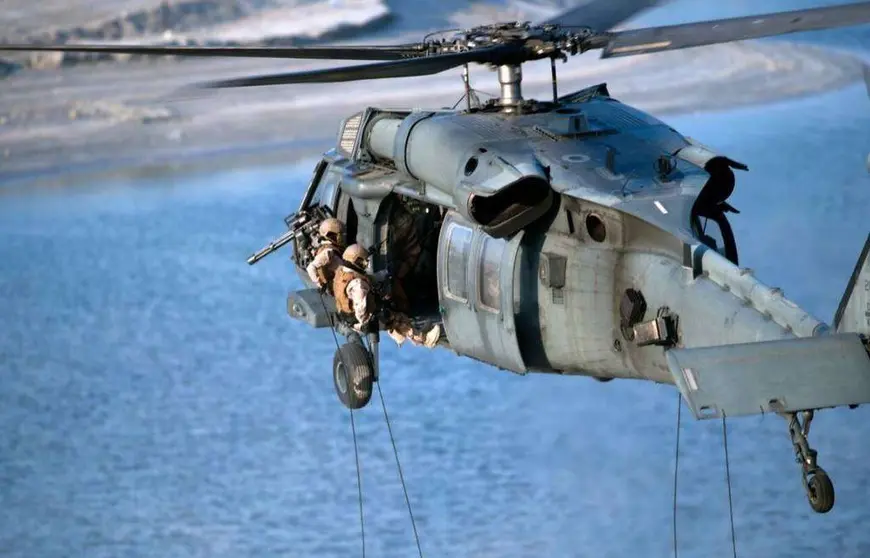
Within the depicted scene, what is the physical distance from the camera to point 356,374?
15203mm

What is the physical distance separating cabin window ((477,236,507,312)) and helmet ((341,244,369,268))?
1.51 m

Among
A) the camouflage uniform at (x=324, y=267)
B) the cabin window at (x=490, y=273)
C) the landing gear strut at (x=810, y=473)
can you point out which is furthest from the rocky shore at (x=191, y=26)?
the landing gear strut at (x=810, y=473)

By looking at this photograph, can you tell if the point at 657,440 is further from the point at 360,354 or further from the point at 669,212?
the point at 669,212

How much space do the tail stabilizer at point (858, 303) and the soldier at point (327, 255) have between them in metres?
5.39

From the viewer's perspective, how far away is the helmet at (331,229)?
50.5 ft

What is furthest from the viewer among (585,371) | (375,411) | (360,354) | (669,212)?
(375,411)

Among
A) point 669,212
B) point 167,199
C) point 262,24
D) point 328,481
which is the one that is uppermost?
point 669,212

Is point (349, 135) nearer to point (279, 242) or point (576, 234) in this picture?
point (279, 242)

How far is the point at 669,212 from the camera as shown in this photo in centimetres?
1230

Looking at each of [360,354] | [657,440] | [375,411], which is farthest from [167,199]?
[360,354]

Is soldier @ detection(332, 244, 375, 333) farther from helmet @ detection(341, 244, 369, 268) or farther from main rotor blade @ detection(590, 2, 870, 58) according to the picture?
main rotor blade @ detection(590, 2, 870, 58)

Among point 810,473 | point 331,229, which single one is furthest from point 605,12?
point 810,473

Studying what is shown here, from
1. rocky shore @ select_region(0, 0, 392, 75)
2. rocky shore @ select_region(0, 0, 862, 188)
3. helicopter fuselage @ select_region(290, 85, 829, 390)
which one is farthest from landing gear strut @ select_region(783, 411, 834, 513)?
rocky shore @ select_region(0, 0, 392, 75)

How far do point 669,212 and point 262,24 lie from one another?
18.4 meters
